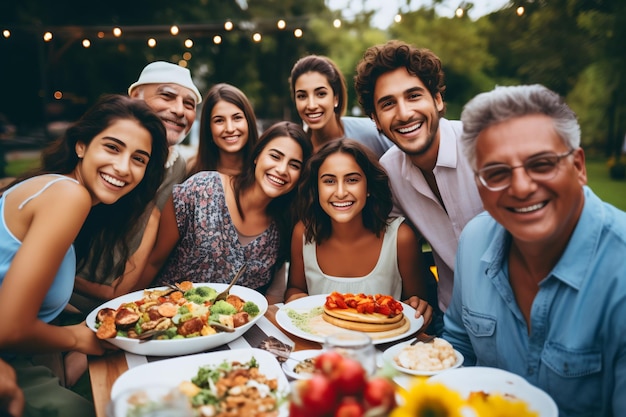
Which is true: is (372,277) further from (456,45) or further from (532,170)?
(456,45)

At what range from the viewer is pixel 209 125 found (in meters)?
4.58

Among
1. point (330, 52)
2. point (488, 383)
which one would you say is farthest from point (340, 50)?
point (488, 383)

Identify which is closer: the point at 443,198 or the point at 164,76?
the point at 443,198

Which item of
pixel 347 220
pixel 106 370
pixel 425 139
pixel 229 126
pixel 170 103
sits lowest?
pixel 106 370

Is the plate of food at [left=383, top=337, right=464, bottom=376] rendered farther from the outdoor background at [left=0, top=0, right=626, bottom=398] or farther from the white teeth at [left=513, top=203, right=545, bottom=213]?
the outdoor background at [left=0, top=0, right=626, bottom=398]

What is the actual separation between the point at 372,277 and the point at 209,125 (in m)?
2.36

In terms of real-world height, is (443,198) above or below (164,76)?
below

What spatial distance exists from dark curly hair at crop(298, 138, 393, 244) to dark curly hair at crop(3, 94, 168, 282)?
3.41 ft

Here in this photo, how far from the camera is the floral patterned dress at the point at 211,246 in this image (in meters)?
3.54

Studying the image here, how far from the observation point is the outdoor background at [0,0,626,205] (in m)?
14.2

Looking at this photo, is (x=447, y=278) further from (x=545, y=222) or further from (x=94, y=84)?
(x=94, y=84)

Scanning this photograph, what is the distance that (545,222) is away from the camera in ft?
5.78

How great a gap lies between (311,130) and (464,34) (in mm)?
16011

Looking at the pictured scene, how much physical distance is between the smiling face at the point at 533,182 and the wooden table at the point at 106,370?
1119 millimetres
